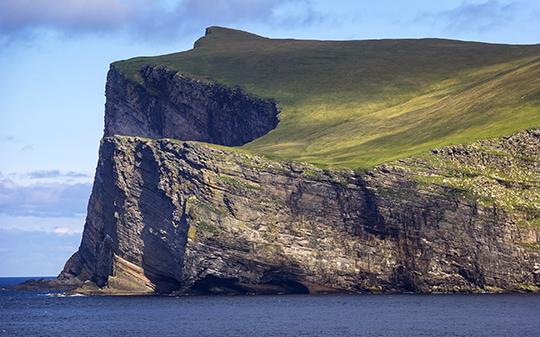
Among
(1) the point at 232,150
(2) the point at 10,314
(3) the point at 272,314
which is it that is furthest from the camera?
(1) the point at 232,150

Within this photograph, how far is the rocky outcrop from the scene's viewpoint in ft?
552

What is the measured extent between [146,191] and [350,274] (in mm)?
33425

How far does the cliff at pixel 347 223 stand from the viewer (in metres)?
168

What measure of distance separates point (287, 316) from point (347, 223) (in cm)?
3708

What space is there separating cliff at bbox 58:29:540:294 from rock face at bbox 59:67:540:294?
0.45 feet

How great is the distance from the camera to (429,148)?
602 feet

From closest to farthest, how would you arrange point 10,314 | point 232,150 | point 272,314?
point 272,314
point 10,314
point 232,150

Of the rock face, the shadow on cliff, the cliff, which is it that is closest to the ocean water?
the cliff

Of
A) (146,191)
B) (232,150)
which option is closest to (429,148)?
(232,150)

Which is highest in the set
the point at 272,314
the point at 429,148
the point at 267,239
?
the point at 429,148

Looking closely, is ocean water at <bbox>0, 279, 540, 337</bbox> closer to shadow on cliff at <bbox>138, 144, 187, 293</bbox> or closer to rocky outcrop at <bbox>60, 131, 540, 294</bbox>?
rocky outcrop at <bbox>60, 131, 540, 294</bbox>

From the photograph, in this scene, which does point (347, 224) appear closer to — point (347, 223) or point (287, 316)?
point (347, 223)

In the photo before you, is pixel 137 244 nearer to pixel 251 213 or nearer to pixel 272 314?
pixel 251 213

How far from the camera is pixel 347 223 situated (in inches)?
6900
